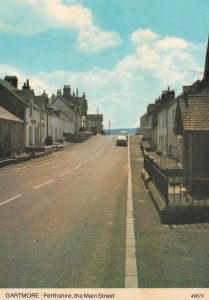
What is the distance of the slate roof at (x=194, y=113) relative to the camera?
58.2 ft

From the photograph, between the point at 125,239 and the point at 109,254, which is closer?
the point at 109,254

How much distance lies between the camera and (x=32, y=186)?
2211 cm

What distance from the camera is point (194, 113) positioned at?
18.5m

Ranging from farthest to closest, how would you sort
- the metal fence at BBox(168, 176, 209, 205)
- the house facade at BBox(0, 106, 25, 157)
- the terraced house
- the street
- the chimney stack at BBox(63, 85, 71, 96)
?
1. the chimney stack at BBox(63, 85, 71, 96)
2. the terraced house
3. the house facade at BBox(0, 106, 25, 157)
4. the metal fence at BBox(168, 176, 209, 205)
5. the street

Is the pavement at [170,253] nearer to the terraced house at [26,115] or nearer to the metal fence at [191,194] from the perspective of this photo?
the metal fence at [191,194]

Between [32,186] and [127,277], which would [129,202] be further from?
[127,277]

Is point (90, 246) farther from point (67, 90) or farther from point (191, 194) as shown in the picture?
point (67, 90)

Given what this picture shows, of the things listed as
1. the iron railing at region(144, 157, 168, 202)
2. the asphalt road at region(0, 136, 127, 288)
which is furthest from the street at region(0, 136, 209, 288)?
the iron railing at region(144, 157, 168, 202)

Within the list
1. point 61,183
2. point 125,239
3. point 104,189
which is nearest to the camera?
point 125,239

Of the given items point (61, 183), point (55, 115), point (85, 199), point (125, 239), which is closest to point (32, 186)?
point (61, 183)

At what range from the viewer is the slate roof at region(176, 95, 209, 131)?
17.8m

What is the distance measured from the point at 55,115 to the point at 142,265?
69.1 metres
